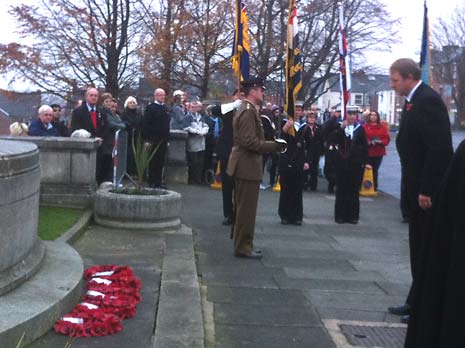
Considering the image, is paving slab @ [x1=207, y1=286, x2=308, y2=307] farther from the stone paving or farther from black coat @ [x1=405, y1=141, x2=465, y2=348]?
black coat @ [x1=405, y1=141, x2=465, y2=348]

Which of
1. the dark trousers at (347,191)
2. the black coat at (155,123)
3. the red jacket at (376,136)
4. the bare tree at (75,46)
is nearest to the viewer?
the dark trousers at (347,191)

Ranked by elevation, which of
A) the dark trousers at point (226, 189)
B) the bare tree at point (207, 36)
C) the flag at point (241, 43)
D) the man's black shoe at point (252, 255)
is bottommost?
the man's black shoe at point (252, 255)

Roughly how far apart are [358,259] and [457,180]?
5585 millimetres

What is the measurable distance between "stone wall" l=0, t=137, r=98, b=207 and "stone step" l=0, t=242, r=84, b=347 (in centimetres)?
398

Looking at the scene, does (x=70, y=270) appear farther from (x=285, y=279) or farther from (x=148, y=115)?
(x=148, y=115)

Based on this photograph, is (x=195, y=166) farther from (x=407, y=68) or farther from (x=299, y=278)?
(x=407, y=68)

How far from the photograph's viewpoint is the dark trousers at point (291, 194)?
36.4 ft

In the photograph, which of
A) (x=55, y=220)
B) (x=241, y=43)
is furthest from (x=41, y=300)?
(x=241, y=43)

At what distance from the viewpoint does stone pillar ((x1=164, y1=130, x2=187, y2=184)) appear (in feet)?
53.1

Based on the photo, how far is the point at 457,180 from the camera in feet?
10.9

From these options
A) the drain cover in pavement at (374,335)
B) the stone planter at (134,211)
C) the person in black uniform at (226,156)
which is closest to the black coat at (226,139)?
the person in black uniform at (226,156)

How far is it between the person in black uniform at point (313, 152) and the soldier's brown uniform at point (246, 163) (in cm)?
818

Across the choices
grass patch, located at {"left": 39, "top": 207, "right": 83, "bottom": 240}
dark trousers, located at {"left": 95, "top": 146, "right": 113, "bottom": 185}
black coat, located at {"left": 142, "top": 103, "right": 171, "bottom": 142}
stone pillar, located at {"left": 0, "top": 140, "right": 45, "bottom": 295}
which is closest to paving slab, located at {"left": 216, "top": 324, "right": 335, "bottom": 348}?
stone pillar, located at {"left": 0, "top": 140, "right": 45, "bottom": 295}

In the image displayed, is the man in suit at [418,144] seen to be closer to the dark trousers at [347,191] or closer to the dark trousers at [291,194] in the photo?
the dark trousers at [291,194]
